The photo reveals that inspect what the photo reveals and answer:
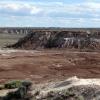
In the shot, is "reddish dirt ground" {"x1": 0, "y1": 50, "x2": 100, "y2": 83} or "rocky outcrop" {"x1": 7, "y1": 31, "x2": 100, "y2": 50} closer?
"reddish dirt ground" {"x1": 0, "y1": 50, "x2": 100, "y2": 83}

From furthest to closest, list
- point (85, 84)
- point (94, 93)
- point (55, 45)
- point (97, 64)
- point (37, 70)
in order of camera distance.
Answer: point (55, 45) → point (97, 64) → point (37, 70) → point (85, 84) → point (94, 93)

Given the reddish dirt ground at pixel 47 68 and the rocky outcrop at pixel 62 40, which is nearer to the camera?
the reddish dirt ground at pixel 47 68

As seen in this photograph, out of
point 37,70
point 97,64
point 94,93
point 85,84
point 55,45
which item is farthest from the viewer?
point 55,45

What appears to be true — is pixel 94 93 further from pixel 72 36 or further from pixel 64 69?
pixel 72 36

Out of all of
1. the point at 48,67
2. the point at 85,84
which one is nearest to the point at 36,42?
the point at 48,67

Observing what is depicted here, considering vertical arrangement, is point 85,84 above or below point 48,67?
above

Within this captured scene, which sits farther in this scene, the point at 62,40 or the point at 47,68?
the point at 62,40

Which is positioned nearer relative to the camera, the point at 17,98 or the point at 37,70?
the point at 17,98

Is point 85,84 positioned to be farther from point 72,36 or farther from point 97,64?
point 72,36
